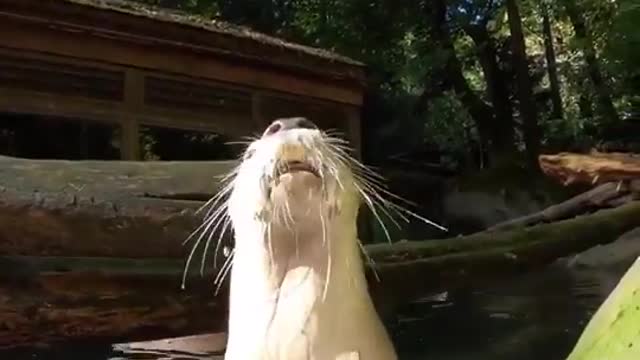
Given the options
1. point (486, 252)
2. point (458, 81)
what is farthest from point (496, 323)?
point (458, 81)

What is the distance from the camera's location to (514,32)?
19344mm

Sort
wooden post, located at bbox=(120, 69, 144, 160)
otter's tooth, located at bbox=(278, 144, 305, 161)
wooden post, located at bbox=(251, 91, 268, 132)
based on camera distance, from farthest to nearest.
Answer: wooden post, located at bbox=(251, 91, 268, 132) → wooden post, located at bbox=(120, 69, 144, 160) → otter's tooth, located at bbox=(278, 144, 305, 161)

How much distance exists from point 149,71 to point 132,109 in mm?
500

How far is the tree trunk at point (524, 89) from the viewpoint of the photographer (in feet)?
62.7

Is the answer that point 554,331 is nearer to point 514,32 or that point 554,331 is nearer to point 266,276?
point 266,276

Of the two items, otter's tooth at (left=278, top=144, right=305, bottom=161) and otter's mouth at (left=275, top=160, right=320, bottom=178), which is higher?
otter's tooth at (left=278, top=144, right=305, bottom=161)

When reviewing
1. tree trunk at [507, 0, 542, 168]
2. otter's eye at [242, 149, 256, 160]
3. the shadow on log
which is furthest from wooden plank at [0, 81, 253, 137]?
tree trunk at [507, 0, 542, 168]

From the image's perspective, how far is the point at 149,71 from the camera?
10.5 metres

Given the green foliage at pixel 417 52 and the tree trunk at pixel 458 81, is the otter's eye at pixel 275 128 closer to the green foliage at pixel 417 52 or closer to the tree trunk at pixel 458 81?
the green foliage at pixel 417 52

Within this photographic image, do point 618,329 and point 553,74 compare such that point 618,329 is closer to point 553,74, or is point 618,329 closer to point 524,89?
point 524,89

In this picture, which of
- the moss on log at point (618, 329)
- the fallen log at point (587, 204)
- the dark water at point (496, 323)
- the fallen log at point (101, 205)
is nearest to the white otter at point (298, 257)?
the moss on log at point (618, 329)

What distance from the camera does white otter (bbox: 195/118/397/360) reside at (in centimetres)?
243

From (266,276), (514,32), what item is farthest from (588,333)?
(514,32)

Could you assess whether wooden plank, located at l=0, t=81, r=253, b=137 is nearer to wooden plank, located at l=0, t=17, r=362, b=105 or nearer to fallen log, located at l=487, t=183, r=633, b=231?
wooden plank, located at l=0, t=17, r=362, b=105
